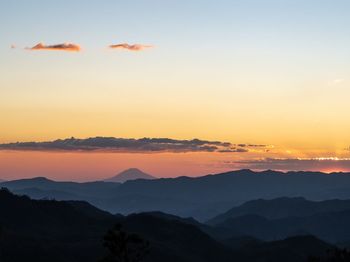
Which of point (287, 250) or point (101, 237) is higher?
point (101, 237)

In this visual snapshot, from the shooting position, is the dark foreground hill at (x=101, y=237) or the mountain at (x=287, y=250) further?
the mountain at (x=287, y=250)

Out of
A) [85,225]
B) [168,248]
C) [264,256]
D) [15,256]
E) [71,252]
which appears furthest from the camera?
[85,225]

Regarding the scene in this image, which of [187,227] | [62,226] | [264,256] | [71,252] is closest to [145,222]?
[187,227]

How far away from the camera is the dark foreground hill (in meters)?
144

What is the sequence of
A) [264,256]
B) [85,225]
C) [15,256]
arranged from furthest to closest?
[85,225]
[264,256]
[15,256]

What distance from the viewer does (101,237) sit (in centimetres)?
15325

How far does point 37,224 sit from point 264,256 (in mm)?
65308

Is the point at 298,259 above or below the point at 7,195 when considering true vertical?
below

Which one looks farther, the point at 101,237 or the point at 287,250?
the point at 287,250

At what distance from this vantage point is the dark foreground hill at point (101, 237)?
14400cm

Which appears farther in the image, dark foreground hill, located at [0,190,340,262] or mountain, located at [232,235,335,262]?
mountain, located at [232,235,335,262]

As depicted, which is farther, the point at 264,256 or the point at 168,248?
the point at 264,256

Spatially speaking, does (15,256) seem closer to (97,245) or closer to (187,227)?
(97,245)

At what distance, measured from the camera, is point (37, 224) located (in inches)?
6959
